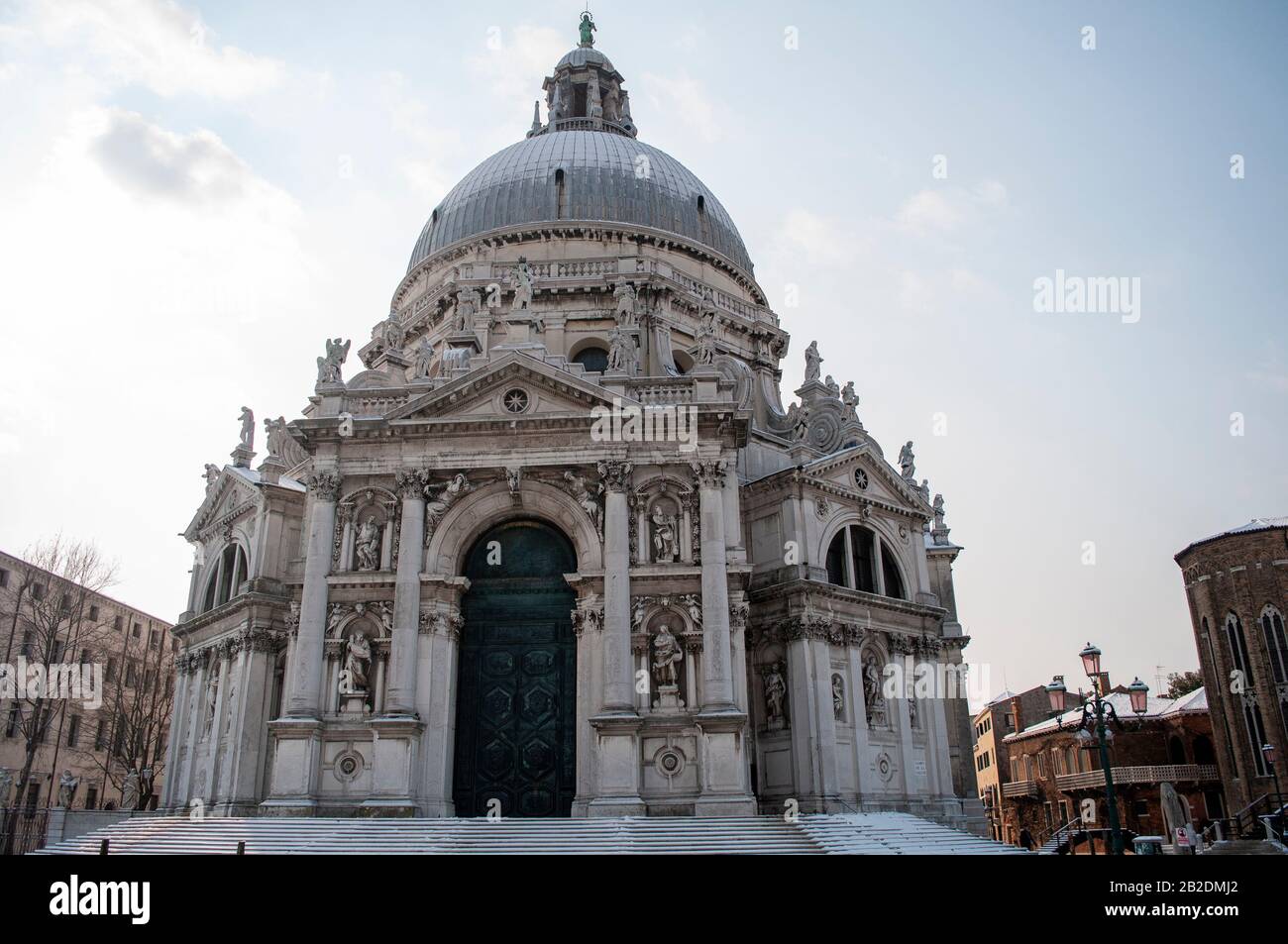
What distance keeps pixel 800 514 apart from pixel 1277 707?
24006 mm

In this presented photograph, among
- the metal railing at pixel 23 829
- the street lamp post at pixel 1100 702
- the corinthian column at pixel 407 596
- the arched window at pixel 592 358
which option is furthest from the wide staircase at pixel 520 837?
the arched window at pixel 592 358

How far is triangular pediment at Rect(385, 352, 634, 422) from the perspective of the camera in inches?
975

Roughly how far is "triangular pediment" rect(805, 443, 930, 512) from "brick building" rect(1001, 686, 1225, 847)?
1694cm

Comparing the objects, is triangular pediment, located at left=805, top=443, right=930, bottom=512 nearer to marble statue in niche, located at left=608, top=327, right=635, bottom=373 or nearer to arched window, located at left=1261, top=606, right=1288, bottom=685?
marble statue in niche, located at left=608, top=327, right=635, bottom=373

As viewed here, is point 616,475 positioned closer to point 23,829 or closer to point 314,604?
point 314,604

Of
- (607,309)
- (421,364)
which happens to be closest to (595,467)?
(421,364)

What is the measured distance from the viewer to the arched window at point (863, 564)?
3069cm

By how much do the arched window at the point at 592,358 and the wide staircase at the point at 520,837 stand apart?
17402 mm

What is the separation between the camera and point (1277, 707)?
39.2m

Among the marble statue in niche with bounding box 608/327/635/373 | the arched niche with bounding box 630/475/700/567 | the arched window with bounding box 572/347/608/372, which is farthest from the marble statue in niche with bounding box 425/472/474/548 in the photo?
the arched window with bounding box 572/347/608/372

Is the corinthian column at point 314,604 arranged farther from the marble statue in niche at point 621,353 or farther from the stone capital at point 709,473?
the stone capital at point 709,473

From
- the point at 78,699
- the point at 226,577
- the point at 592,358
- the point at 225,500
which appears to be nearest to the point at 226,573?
the point at 226,577

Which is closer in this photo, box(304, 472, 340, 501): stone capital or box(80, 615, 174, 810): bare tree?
box(304, 472, 340, 501): stone capital

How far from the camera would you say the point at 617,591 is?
2328 centimetres
